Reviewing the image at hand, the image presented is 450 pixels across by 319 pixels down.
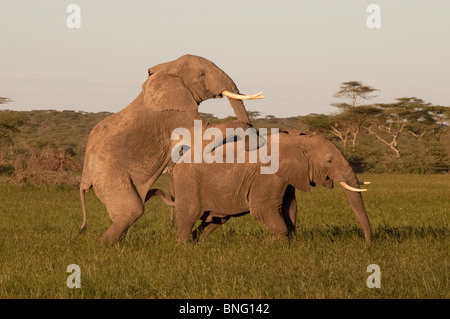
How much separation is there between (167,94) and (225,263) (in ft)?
6.63

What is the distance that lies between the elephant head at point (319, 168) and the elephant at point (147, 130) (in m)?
0.67

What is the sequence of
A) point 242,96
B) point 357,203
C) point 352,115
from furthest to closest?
point 352,115
point 357,203
point 242,96

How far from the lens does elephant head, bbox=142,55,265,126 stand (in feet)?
25.8

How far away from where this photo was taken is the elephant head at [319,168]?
8.12m

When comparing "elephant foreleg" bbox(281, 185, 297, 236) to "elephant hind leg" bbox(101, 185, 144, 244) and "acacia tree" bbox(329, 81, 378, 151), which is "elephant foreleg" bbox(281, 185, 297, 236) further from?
"acacia tree" bbox(329, 81, 378, 151)

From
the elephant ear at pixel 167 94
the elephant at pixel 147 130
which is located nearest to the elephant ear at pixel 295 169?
the elephant at pixel 147 130

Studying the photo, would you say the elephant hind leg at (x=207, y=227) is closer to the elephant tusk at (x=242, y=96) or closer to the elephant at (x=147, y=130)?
the elephant at (x=147, y=130)

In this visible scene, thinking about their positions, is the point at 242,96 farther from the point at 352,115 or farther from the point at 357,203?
the point at 352,115

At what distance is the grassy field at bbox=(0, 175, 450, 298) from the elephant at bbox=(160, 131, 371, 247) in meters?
0.33

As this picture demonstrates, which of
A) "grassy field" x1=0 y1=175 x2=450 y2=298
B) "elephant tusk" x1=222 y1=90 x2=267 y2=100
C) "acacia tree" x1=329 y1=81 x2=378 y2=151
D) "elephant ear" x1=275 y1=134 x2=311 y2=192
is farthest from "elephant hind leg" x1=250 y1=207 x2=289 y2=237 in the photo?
"acacia tree" x1=329 y1=81 x2=378 y2=151

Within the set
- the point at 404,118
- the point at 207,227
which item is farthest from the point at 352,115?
the point at 207,227

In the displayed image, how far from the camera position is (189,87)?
8.00 m

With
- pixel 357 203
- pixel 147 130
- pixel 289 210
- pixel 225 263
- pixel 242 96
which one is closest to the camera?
pixel 225 263
